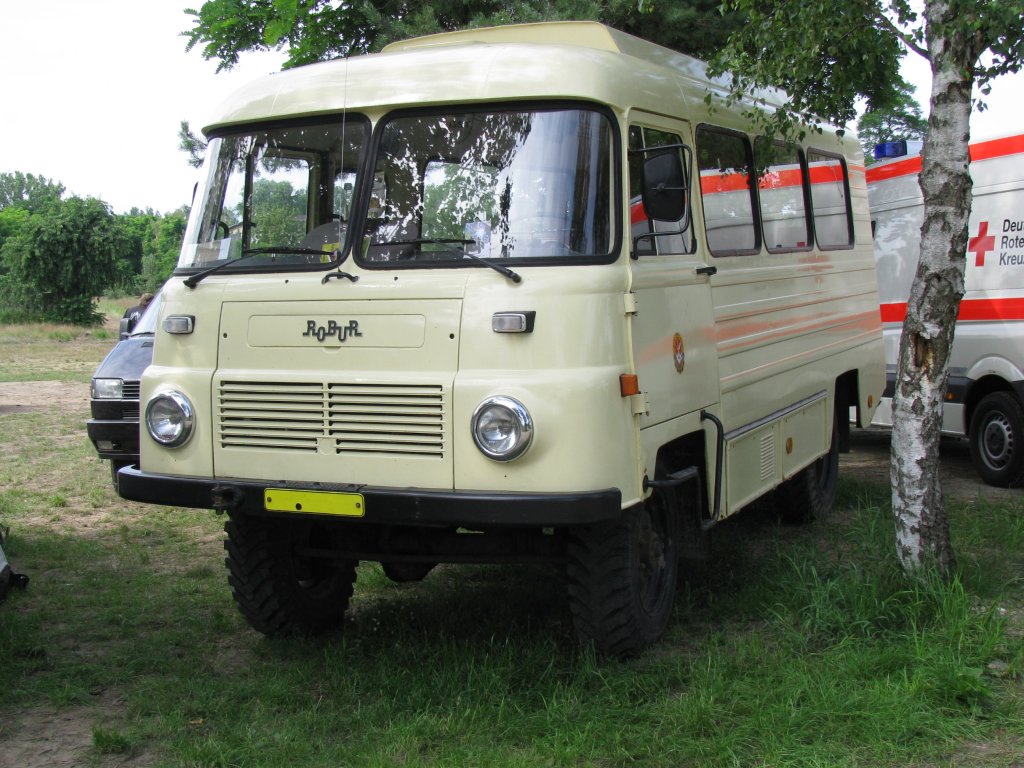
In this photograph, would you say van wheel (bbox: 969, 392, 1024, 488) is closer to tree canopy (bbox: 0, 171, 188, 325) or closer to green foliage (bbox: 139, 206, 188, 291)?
tree canopy (bbox: 0, 171, 188, 325)

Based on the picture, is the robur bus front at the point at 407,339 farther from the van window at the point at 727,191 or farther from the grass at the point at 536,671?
the van window at the point at 727,191

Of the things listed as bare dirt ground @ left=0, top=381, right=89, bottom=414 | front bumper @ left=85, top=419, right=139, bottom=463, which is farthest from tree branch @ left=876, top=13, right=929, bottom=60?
bare dirt ground @ left=0, top=381, right=89, bottom=414

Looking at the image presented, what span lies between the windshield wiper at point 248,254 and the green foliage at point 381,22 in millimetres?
4531

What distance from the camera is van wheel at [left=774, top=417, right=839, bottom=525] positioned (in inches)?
322

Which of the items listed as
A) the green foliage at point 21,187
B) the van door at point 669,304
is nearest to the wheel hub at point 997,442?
the van door at point 669,304

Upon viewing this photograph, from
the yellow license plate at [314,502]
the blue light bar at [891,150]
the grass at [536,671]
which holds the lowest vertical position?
the grass at [536,671]

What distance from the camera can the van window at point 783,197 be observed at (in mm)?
6930

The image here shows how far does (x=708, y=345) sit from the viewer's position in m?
5.86

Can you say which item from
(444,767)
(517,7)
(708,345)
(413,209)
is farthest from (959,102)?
(517,7)

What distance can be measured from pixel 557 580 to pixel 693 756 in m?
2.51

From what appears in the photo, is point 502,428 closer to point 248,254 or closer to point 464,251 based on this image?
point 464,251

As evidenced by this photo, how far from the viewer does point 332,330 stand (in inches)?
197

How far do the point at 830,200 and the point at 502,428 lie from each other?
4627mm

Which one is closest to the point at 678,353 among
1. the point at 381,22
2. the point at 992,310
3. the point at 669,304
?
the point at 669,304
